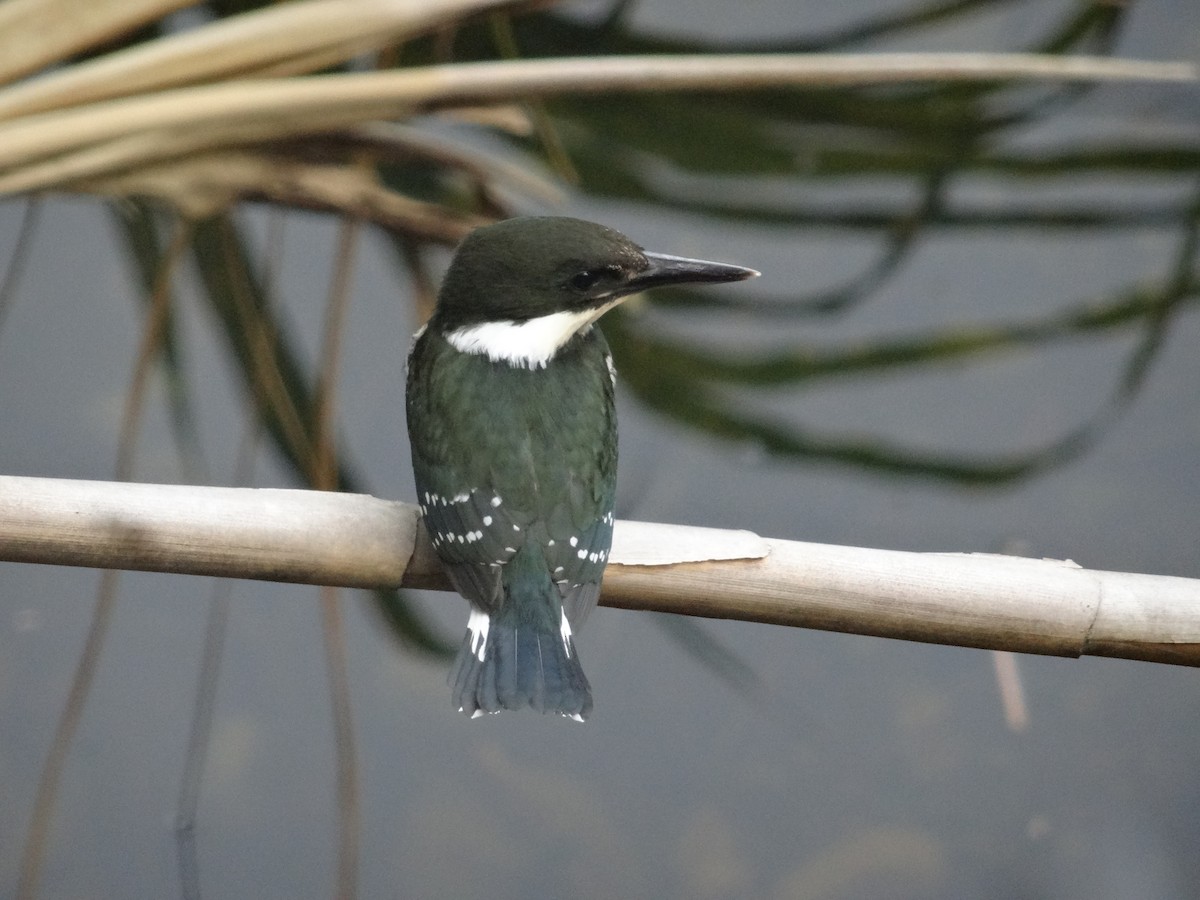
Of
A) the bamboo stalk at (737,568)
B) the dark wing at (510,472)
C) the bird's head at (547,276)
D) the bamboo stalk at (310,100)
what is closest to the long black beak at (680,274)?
the bird's head at (547,276)

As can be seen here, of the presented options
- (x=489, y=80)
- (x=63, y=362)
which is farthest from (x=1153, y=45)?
(x=63, y=362)

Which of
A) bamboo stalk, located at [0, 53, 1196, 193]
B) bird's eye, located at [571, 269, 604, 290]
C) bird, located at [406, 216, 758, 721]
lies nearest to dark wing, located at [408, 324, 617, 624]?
bird, located at [406, 216, 758, 721]

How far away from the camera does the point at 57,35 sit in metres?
2.34

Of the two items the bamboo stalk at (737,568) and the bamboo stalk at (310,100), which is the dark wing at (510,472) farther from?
the bamboo stalk at (310,100)

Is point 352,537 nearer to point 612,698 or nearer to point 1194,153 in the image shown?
point 612,698

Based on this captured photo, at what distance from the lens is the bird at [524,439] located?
1.67 m

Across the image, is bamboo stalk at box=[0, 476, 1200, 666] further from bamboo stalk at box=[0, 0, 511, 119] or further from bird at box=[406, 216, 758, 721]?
bamboo stalk at box=[0, 0, 511, 119]

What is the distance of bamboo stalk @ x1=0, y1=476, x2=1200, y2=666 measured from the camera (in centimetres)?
147

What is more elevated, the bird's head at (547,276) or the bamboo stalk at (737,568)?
the bird's head at (547,276)

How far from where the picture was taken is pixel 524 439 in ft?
5.96

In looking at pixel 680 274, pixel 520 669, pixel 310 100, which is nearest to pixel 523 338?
pixel 680 274

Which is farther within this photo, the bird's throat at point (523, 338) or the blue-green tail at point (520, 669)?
the bird's throat at point (523, 338)

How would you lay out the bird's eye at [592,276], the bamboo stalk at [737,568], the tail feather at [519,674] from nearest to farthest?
the bamboo stalk at [737,568] < the tail feather at [519,674] < the bird's eye at [592,276]

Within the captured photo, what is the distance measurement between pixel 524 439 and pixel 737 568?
0.42m
